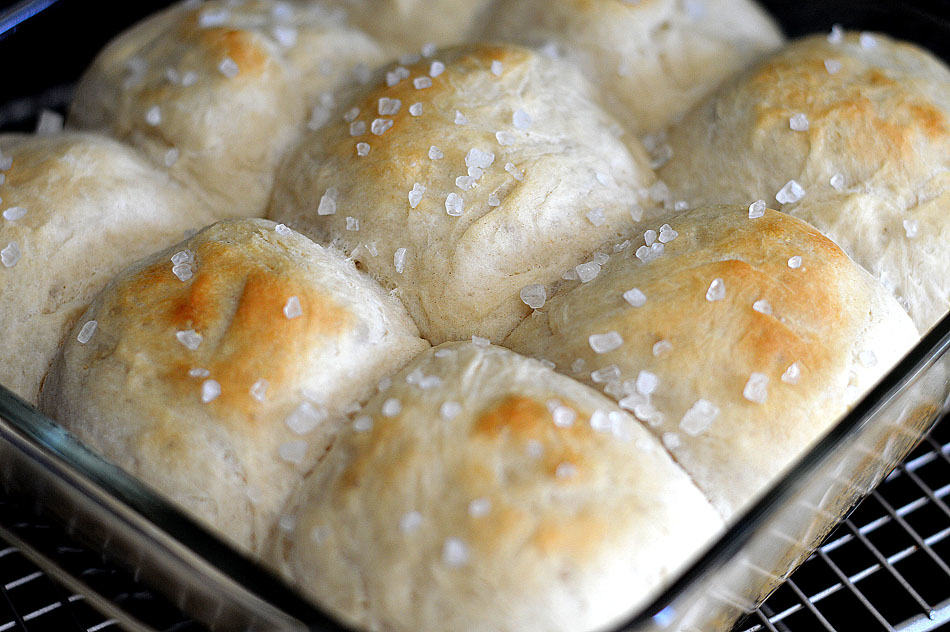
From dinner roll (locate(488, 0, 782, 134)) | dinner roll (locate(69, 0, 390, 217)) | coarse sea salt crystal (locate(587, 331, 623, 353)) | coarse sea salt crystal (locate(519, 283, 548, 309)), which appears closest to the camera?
coarse sea salt crystal (locate(587, 331, 623, 353))

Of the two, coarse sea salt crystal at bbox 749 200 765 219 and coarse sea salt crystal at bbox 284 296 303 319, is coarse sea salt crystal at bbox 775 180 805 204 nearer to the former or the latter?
coarse sea salt crystal at bbox 749 200 765 219

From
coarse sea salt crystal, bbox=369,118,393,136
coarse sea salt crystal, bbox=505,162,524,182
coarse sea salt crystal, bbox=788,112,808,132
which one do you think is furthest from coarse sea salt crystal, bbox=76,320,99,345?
coarse sea salt crystal, bbox=788,112,808,132

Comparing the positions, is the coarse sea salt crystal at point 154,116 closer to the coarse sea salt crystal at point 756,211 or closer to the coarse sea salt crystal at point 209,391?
the coarse sea salt crystal at point 209,391

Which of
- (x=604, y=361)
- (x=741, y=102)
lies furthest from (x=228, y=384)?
(x=741, y=102)

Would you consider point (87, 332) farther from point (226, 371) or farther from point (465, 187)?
point (465, 187)

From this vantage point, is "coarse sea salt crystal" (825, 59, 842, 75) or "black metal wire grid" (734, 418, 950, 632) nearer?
"black metal wire grid" (734, 418, 950, 632)
